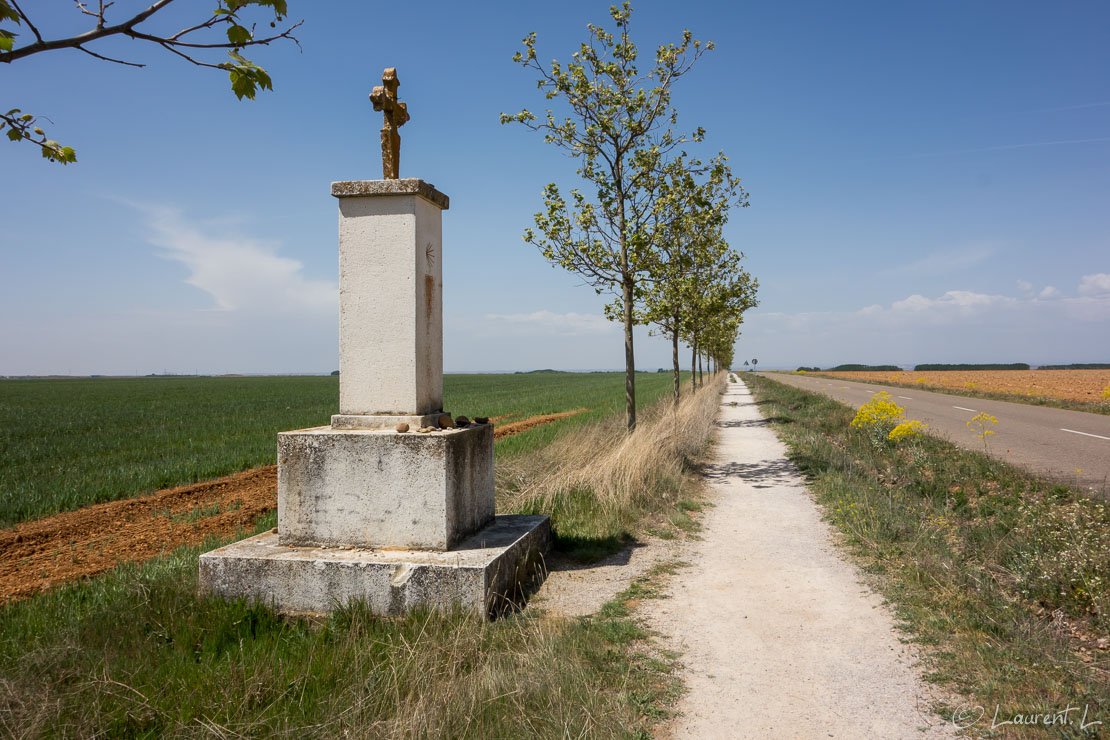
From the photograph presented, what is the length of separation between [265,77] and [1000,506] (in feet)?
26.7

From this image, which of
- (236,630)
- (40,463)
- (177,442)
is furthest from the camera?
(177,442)

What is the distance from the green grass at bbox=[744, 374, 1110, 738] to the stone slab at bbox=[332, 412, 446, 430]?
3805 millimetres

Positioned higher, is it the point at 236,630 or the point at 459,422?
the point at 459,422

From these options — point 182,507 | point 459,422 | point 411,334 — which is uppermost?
point 411,334

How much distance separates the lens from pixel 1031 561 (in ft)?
15.4

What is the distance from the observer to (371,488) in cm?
464

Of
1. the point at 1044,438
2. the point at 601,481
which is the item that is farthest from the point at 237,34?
the point at 1044,438

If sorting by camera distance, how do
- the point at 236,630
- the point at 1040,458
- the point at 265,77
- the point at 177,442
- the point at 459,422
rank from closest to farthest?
1. the point at 265,77
2. the point at 236,630
3. the point at 459,422
4. the point at 1040,458
5. the point at 177,442

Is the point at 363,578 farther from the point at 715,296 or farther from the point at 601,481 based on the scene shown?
the point at 715,296

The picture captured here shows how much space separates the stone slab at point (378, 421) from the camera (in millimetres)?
4836

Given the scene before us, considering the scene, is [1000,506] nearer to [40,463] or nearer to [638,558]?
[638,558]

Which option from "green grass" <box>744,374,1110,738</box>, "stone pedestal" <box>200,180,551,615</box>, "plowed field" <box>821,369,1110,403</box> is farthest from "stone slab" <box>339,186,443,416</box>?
"plowed field" <box>821,369,1110,403</box>

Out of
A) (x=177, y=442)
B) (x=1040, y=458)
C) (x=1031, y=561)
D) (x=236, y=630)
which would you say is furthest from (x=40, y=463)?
(x=1040, y=458)

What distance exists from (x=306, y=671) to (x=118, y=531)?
20.7ft
